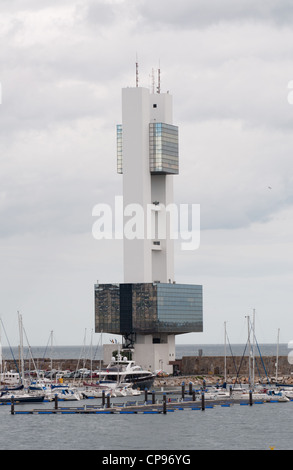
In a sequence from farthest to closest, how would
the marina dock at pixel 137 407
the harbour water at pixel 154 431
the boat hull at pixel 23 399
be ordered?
the boat hull at pixel 23 399 → the marina dock at pixel 137 407 → the harbour water at pixel 154 431

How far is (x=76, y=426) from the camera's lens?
131 metres

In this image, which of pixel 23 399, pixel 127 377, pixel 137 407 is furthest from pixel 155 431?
pixel 127 377

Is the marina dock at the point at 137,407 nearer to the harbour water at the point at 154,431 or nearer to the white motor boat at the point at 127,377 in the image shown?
the harbour water at the point at 154,431

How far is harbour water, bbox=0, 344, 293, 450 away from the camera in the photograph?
11450 centimetres

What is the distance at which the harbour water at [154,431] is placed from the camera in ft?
376

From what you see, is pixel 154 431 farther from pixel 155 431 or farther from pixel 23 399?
pixel 23 399

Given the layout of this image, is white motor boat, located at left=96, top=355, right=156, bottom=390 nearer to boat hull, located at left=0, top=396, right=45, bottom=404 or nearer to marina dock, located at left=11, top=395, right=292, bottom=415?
boat hull, located at left=0, top=396, right=45, bottom=404

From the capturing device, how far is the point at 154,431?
410ft

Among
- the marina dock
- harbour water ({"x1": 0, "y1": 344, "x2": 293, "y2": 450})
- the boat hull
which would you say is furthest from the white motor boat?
harbour water ({"x1": 0, "y1": 344, "x2": 293, "y2": 450})

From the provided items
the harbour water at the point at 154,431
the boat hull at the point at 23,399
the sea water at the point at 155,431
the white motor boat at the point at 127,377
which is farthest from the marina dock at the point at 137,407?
the white motor boat at the point at 127,377

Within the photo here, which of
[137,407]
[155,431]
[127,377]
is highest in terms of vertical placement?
[127,377]
